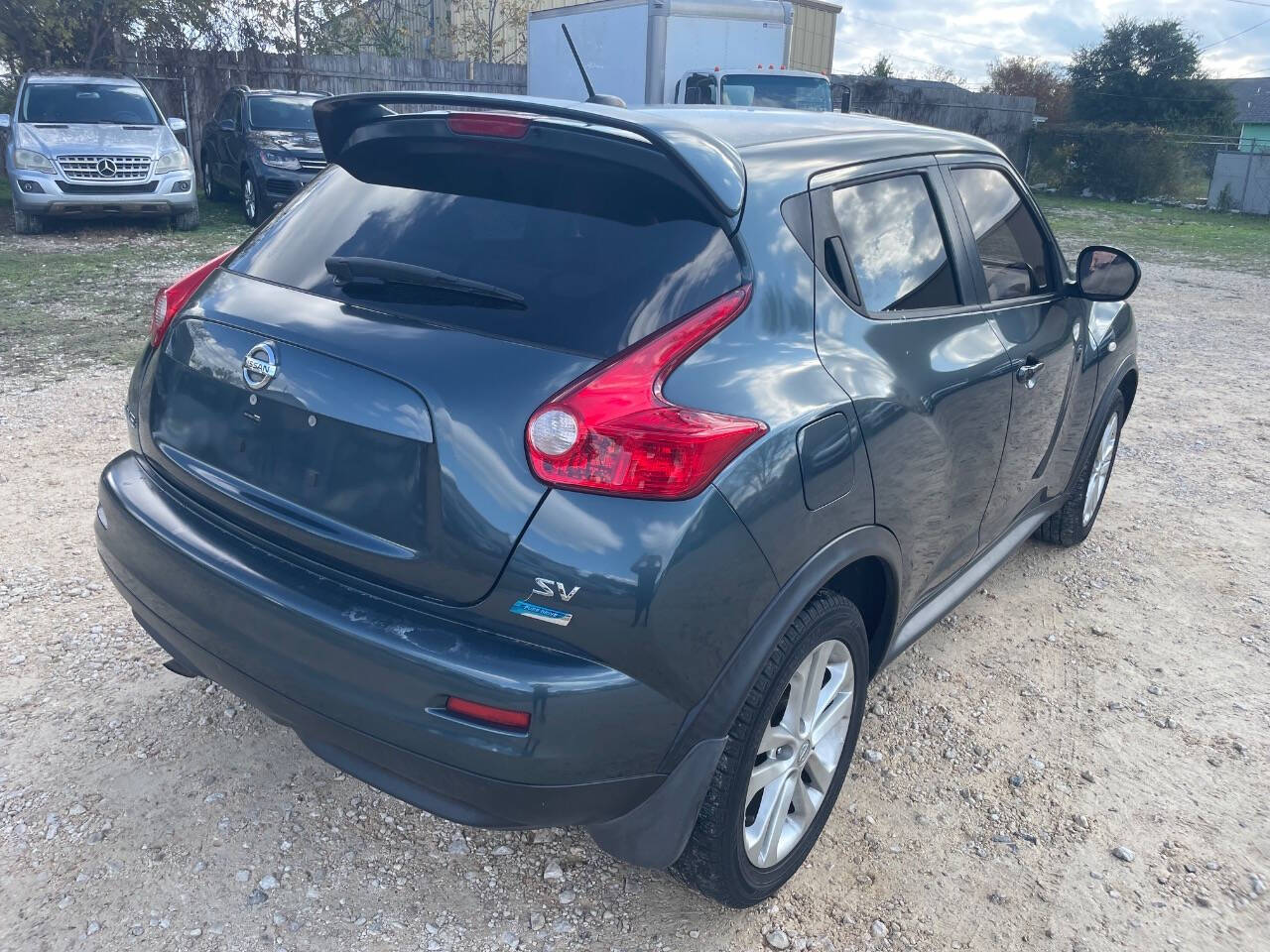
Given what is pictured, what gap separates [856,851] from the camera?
2.72 meters

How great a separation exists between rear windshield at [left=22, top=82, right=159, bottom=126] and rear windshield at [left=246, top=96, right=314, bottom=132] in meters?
1.38

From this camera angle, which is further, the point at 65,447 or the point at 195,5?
the point at 195,5

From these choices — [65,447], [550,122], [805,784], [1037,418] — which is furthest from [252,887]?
[65,447]

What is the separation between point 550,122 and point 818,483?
0.99m

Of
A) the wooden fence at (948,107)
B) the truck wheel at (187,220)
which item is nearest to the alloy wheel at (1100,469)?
the truck wheel at (187,220)

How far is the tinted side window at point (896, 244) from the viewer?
2.61m

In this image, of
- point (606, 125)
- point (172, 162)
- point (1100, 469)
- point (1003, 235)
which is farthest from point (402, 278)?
point (172, 162)

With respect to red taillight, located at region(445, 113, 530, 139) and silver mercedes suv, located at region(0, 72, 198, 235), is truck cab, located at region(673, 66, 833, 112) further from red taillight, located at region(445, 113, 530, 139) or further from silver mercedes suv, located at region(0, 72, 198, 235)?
red taillight, located at region(445, 113, 530, 139)

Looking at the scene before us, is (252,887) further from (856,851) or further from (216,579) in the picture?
(856,851)

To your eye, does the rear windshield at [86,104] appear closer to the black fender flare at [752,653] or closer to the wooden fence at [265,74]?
the wooden fence at [265,74]

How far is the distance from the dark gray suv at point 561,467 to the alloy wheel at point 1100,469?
6.66 ft

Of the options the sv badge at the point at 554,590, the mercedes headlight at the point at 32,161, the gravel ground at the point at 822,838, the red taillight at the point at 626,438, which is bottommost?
the gravel ground at the point at 822,838

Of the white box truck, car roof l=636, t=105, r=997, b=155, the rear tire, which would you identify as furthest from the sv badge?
the white box truck

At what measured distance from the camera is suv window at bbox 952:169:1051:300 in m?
3.27
